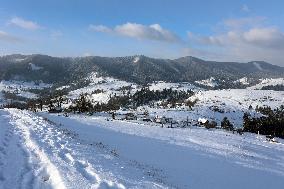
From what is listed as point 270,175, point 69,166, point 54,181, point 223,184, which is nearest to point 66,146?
point 69,166

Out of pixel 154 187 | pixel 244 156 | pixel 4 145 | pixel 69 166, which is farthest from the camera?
pixel 244 156

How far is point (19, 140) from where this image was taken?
29.3 metres

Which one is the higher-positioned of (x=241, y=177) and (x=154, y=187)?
(x=154, y=187)

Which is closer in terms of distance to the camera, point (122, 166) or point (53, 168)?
point (53, 168)

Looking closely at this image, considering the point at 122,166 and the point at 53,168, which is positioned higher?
the point at 53,168

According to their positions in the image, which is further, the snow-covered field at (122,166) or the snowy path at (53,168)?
the snow-covered field at (122,166)

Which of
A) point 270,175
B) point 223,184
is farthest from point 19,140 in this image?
point 270,175

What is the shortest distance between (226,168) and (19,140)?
21050mm

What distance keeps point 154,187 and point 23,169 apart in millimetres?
6838

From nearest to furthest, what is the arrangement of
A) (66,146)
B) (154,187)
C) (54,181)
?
1. (54,181)
2. (154,187)
3. (66,146)

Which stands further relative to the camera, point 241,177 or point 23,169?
point 241,177

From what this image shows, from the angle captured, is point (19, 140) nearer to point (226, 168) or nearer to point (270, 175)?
point (226, 168)

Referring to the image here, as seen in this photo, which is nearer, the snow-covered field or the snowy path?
the snowy path

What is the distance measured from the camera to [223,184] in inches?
1214
